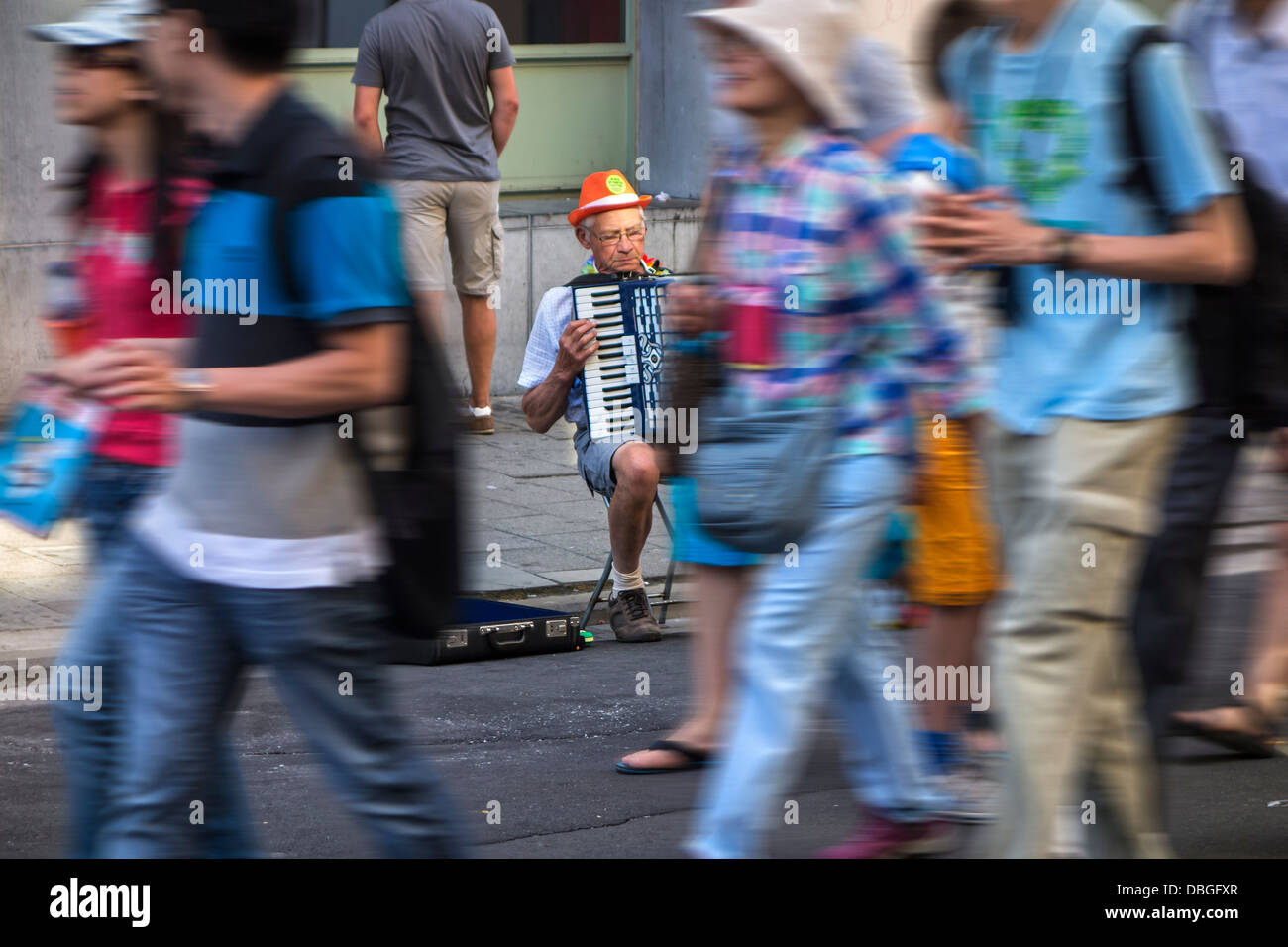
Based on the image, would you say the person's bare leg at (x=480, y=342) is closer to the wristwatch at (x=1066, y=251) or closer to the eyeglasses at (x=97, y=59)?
the eyeglasses at (x=97, y=59)

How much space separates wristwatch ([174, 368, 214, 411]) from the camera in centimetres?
291

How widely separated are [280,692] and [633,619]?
382 centimetres

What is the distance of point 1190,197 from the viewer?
11.3ft

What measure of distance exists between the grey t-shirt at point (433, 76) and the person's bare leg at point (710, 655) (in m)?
5.79

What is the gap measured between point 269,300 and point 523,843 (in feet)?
6.49

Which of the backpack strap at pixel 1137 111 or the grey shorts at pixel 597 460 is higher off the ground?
the backpack strap at pixel 1137 111

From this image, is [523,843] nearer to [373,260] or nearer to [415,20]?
[373,260]

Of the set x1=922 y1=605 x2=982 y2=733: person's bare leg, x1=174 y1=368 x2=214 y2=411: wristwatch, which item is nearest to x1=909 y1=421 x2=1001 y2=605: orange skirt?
x1=922 y1=605 x2=982 y2=733: person's bare leg

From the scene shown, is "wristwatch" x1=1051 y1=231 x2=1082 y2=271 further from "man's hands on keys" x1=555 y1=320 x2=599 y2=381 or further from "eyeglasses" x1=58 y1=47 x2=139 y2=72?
"man's hands on keys" x1=555 y1=320 x2=599 y2=381

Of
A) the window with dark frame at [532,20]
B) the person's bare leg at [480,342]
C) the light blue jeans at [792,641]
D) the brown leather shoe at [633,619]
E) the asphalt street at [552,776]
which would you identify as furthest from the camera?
the window with dark frame at [532,20]

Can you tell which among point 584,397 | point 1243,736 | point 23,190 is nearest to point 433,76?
point 23,190

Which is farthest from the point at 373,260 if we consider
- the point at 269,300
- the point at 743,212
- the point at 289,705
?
the point at 743,212

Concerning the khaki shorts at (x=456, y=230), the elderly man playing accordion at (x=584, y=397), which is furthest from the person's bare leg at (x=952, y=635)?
the khaki shorts at (x=456, y=230)

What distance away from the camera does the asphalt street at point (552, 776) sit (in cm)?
463
